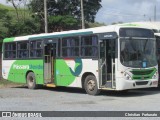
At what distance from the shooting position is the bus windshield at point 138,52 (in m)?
17.3

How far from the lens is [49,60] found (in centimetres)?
2117

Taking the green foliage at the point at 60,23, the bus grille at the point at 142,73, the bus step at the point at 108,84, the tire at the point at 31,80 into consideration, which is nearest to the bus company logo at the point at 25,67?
the tire at the point at 31,80

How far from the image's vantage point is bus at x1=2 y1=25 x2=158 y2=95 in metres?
17.3

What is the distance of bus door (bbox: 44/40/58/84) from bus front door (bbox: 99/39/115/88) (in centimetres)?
357

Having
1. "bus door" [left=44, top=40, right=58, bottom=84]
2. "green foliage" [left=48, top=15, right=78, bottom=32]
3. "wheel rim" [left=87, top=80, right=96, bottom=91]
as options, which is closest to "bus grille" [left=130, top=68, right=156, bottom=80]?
"wheel rim" [left=87, top=80, right=96, bottom=91]

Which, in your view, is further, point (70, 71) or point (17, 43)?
point (17, 43)

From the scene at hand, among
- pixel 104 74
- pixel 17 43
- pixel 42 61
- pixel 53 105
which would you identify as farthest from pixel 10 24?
pixel 53 105

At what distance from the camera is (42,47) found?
2153 cm

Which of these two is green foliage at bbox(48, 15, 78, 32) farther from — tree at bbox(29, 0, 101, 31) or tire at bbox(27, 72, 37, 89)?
tire at bbox(27, 72, 37, 89)

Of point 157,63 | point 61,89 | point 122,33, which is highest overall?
point 122,33

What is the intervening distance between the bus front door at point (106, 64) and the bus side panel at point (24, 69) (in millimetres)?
4635

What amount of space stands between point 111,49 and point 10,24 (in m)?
23.2

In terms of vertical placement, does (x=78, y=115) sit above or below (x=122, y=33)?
below

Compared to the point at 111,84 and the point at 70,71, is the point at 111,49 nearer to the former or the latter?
the point at 111,84
